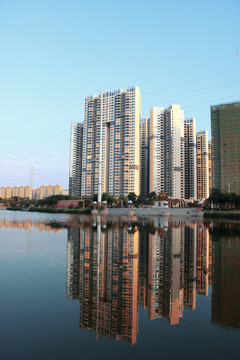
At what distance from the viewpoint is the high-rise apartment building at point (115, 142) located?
146 metres

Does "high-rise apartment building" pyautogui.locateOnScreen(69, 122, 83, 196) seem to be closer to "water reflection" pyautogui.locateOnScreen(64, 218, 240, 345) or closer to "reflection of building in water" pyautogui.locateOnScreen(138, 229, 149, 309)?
"reflection of building in water" pyautogui.locateOnScreen(138, 229, 149, 309)

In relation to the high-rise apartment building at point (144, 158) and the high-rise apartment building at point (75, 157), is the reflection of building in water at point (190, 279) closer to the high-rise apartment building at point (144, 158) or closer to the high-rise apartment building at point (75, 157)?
the high-rise apartment building at point (144, 158)

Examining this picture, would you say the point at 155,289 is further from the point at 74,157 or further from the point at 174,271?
the point at 74,157

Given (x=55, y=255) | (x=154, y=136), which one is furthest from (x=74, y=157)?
(x=55, y=255)

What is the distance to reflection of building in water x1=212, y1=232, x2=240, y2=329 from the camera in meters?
6.32

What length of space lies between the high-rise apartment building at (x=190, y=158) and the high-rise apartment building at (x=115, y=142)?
101 ft

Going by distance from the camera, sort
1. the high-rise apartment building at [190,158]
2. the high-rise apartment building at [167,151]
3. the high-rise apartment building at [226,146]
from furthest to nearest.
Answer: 1. the high-rise apartment building at [190,158]
2. the high-rise apartment building at [167,151]
3. the high-rise apartment building at [226,146]

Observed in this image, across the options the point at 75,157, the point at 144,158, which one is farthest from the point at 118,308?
the point at 75,157

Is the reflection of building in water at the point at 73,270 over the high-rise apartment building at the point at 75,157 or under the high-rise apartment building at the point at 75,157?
under

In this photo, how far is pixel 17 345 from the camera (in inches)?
191

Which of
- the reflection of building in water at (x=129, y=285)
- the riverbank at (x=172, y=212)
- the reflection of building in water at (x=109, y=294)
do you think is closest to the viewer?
the reflection of building in water at (x=109, y=294)

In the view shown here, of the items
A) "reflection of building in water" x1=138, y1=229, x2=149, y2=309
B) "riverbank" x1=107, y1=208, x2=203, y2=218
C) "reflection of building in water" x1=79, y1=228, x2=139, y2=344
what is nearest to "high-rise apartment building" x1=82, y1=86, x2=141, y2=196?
"riverbank" x1=107, y1=208, x2=203, y2=218

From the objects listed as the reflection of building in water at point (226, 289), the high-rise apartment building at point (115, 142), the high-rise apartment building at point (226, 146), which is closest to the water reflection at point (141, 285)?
the reflection of building in water at point (226, 289)

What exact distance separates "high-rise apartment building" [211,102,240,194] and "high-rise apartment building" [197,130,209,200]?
38.3 meters
